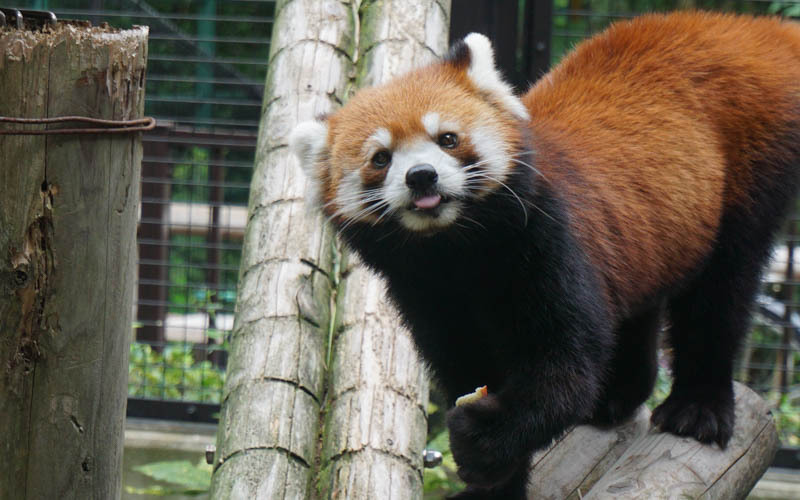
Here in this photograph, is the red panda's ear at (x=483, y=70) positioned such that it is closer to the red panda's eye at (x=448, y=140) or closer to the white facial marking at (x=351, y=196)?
the red panda's eye at (x=448, y=140)

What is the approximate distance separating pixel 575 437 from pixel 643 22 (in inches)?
55.1

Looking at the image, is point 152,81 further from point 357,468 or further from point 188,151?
point 357,468

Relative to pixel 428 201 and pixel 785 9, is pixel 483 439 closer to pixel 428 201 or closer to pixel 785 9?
pixel 428 201

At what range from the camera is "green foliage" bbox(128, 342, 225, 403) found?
221 inches

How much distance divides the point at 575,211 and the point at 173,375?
3583 millimetres

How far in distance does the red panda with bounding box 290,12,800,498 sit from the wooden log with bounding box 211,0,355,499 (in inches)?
17.8

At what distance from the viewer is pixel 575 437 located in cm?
331

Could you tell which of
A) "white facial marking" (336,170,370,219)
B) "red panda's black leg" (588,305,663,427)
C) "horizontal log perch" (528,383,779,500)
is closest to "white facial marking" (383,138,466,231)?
"white facial marking" (336,170,370,219)

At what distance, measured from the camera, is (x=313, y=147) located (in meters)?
2.89

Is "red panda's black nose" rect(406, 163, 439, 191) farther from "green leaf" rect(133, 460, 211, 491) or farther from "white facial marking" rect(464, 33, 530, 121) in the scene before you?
"green leaf" rect(133, 460, 211, 491)

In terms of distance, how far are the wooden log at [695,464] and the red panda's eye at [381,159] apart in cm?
108

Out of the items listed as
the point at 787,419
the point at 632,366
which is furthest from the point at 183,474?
the point at 787,419

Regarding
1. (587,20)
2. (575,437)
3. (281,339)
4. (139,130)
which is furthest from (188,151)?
(139,130)

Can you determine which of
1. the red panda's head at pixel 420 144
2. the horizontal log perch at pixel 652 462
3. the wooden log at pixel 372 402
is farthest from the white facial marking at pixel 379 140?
the horizontal log perch at pixel 652 462
